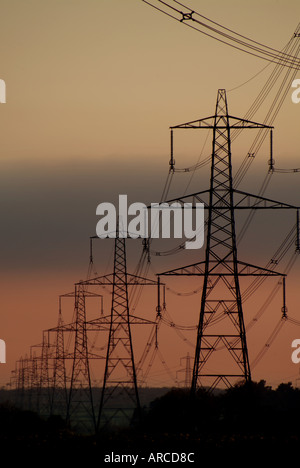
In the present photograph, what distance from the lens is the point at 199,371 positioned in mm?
Answer: 61656

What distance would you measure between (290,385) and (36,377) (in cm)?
4252

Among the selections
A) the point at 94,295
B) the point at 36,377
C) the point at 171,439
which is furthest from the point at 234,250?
the point at 36,377
